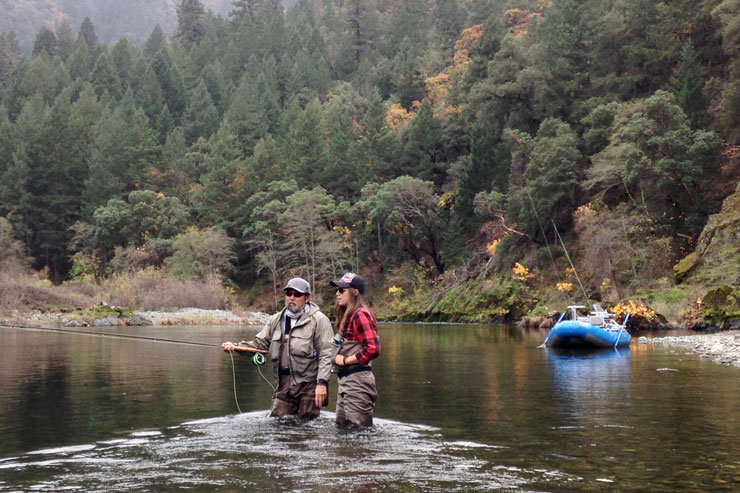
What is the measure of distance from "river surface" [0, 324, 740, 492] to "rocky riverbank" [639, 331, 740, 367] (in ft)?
5.17

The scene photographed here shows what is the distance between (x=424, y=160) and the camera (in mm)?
69812

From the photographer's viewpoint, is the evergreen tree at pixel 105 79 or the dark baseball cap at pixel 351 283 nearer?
the dark baseball cap at pixel 351 283

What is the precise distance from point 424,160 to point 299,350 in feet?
196

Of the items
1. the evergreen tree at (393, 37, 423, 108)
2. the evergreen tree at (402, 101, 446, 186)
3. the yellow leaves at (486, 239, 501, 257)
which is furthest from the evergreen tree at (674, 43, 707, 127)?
the evergreen tree at (393, 37, 423, 108)

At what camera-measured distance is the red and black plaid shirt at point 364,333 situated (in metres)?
10.1

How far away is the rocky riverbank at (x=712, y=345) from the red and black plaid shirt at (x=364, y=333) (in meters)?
13.5

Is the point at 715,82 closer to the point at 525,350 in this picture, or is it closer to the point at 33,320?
the point at 525,350

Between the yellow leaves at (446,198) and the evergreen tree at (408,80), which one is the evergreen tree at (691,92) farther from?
the evergreen tree at (408,80)

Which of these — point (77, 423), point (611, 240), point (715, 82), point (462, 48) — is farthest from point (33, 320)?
point (462, 48)

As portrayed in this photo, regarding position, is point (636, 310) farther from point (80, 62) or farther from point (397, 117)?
point (80, 62)

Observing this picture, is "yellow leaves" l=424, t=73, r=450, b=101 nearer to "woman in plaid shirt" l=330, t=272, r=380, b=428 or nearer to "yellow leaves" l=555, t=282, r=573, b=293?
"yellow leaves" l=555, t=282, r=573, b=293

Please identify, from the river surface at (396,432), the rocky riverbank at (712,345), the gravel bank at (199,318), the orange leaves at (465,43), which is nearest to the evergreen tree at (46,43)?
the orange leaves at (465,43)

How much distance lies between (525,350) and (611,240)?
19.8 metres

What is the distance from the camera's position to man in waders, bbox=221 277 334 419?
414 inches
